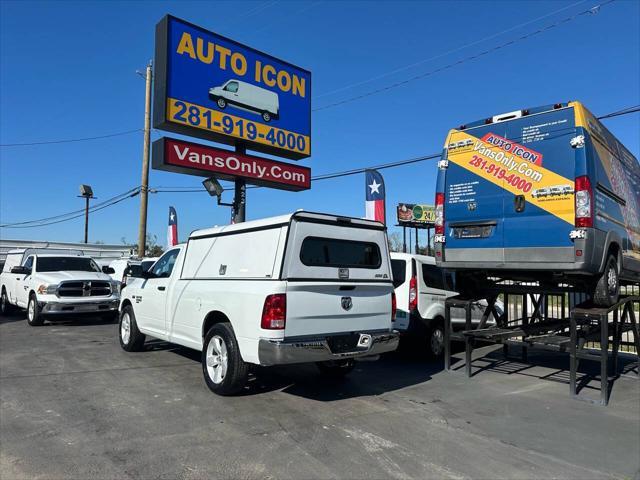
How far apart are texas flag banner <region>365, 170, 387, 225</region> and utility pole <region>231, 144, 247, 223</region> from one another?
12.5ft

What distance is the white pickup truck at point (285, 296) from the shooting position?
5.64 m

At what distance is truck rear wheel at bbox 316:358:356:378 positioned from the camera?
7.25 metres

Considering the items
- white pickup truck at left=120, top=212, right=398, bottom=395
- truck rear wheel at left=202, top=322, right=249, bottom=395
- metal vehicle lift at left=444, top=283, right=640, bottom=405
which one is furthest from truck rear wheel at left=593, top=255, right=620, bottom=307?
truck rear wheel at left=202, top=322, right=249, bottom=395

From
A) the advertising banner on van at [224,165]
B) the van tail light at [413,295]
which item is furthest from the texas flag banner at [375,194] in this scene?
the van tail light at [413,295]

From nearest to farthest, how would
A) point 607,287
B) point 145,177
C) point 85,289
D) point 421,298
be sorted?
point 607,287
point 421,298
point 85,289
point 145,177

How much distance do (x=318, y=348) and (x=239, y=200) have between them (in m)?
7.98

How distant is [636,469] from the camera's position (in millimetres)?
4465

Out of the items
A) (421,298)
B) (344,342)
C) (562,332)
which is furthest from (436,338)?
(344,342)

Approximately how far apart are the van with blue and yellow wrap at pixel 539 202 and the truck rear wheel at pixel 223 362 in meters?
3.61

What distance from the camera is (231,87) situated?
1281 centimetres

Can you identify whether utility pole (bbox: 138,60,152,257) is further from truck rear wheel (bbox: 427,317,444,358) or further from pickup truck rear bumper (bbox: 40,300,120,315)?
truck rear wheel (bbox: 427,317,444,358)

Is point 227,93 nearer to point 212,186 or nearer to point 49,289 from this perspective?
point 212,186

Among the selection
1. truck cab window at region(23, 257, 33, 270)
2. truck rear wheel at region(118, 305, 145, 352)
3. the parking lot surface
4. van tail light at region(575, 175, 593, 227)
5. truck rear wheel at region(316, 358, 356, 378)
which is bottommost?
the parking lot surface

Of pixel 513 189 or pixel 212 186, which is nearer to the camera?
pixel 513 189
